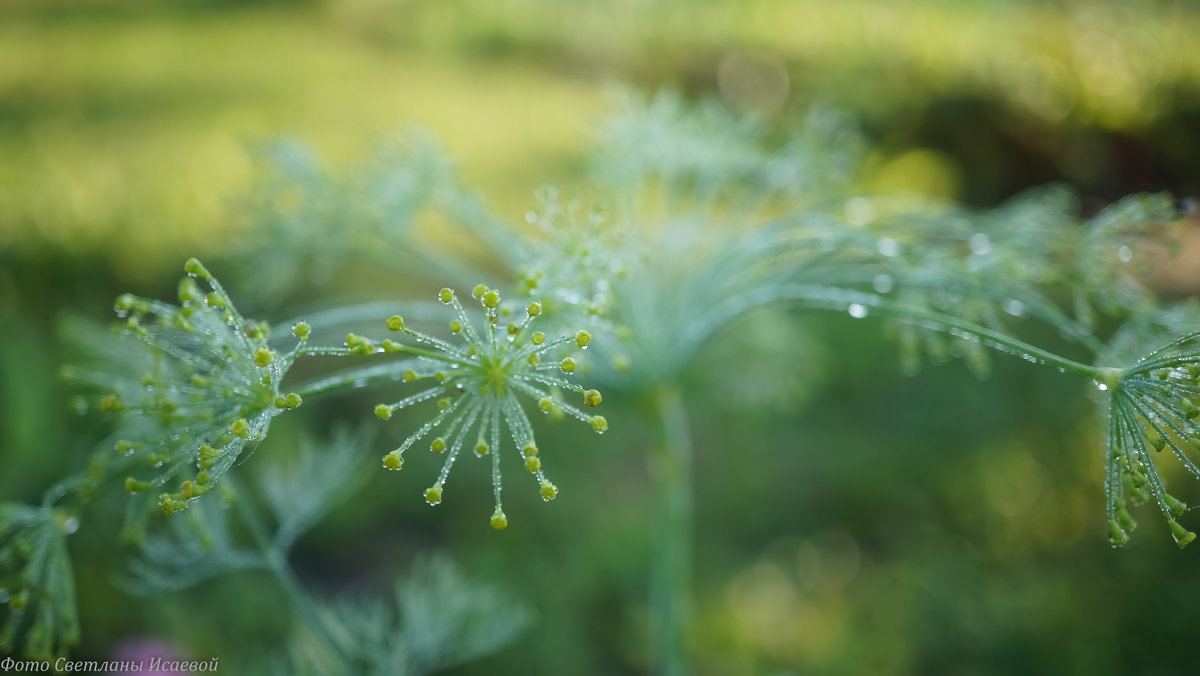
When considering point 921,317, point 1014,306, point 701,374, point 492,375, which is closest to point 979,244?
point 1014,306

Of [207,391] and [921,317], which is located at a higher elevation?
[921,317]

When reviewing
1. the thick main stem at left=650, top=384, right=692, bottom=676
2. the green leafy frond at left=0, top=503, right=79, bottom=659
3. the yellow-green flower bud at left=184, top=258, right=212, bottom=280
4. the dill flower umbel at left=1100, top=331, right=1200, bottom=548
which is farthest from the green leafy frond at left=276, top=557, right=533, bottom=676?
the dill flower umbel at left=1100, top=331, right=1200, bottom=548

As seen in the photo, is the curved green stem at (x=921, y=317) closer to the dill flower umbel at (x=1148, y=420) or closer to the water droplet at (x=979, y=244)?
the dill flower umbel at (x=1148, y=420)

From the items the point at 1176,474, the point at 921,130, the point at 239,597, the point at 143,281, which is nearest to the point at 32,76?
the point at 143,281

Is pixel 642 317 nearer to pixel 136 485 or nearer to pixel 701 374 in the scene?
pixel 136 485

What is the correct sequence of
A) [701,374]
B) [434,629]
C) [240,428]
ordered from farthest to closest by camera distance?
[701,374] < [434,629] < [240,428]
